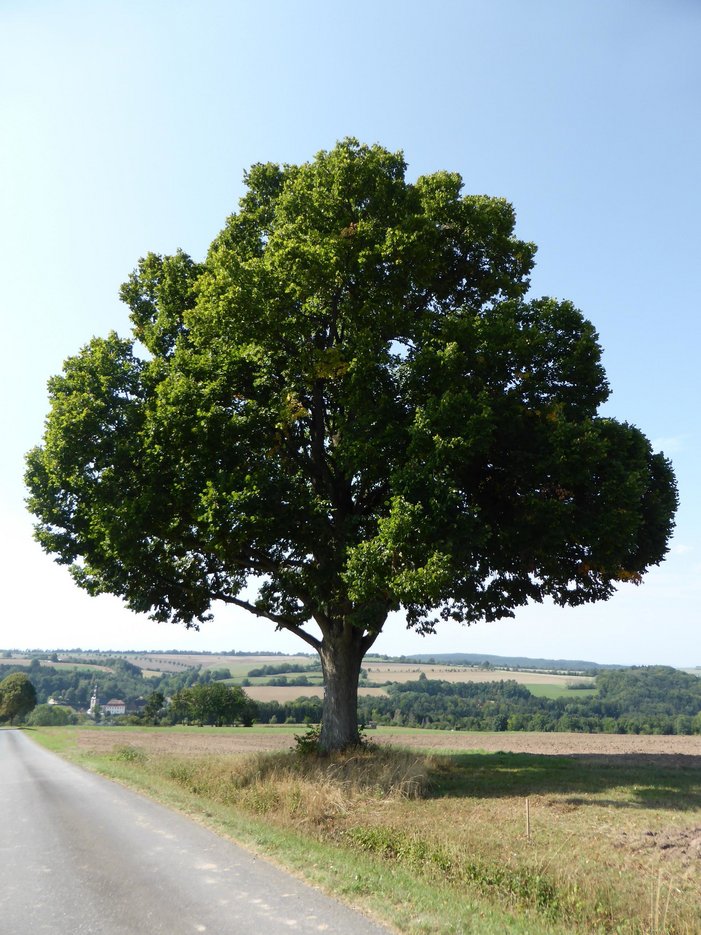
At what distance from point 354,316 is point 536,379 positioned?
599 cm

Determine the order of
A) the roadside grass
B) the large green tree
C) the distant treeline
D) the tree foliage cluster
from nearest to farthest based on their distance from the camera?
1. the roadside grass
2. the large green tree
3. the distant treeline
4. the tree foliage cluster

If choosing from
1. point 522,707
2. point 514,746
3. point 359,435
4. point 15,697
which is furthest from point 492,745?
point 15,697

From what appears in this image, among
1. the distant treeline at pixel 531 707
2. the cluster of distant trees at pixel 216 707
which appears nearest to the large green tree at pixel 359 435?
the distant treeline at pixel 531 707

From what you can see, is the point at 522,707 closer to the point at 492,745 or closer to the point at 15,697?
the point at 492,745

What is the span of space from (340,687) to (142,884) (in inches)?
528

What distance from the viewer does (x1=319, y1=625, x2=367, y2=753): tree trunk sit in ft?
69.7

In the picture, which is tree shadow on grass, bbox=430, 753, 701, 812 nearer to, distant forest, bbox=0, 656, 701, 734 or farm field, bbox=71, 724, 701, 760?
farm field, bbox=71, 724, 701, 760

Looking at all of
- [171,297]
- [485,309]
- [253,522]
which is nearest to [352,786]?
[253,522]

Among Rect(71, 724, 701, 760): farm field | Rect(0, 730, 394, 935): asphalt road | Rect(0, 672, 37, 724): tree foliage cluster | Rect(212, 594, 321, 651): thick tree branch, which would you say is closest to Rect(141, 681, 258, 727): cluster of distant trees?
Rect(0, 672, 37, 724): tree foliage cluster

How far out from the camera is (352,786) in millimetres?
15203

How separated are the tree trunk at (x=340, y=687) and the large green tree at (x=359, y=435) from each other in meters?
0.08

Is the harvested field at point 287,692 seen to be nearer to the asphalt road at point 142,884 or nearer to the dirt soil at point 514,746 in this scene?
the dirt soil at point 514,746

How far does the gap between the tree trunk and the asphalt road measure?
8.13 m

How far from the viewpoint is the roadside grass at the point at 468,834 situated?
823 cm
